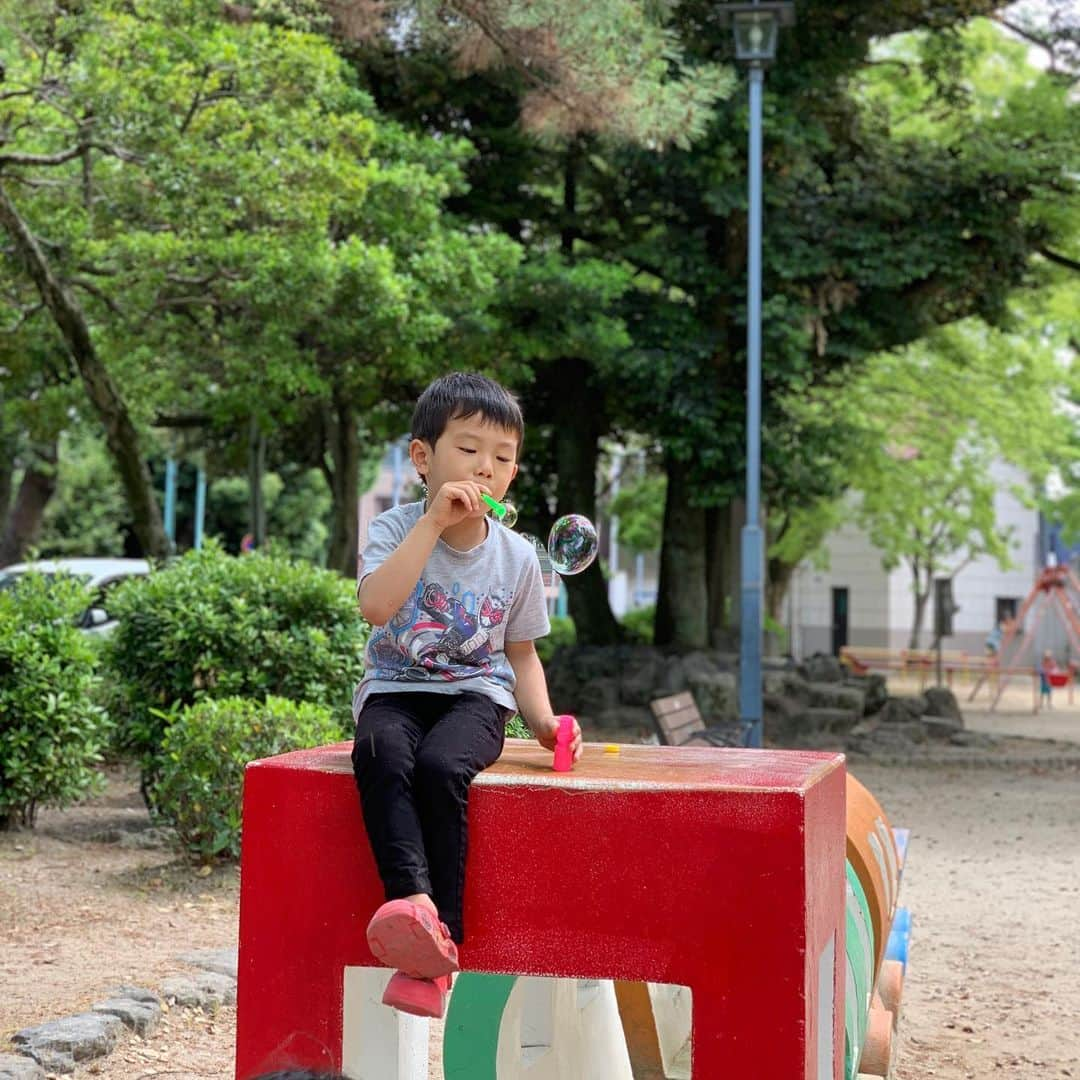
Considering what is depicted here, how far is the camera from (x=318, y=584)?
860cm

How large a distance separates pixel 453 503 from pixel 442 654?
0.35m

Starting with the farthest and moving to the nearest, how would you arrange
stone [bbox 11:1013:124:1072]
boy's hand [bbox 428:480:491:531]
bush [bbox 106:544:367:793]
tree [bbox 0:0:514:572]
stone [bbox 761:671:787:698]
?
stone [bbox 761:671:787:698] < tree [bbox 0:0:514:572] < bush [bbox 106:544:367:793] < stone [bbox 11:1013:124:1072] < boy's hand [bbox 428:480:491:531]

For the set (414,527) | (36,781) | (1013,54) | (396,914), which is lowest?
(36,781)

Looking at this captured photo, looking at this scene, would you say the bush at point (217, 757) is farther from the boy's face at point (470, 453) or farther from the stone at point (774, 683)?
the stone at point (774, 683)

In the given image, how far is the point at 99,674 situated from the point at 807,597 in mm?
36127

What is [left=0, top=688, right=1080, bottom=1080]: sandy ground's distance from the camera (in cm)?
499

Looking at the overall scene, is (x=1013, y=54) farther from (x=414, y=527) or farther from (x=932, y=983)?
(x=414, y=527)

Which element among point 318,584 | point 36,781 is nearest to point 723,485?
point 318,584

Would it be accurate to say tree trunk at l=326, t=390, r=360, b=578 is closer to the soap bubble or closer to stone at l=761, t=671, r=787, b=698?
stone at l=761, t=671, r=787, b=698

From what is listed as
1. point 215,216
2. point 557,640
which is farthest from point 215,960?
point 557,640

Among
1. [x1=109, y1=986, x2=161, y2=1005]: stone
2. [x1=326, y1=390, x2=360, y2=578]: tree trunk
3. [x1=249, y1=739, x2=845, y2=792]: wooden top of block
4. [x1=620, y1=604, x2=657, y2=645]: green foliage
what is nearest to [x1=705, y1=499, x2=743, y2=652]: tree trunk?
[x1=620, y1=604, x2=657, y2=645]: green foliage

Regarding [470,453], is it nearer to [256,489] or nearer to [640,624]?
[256,489]

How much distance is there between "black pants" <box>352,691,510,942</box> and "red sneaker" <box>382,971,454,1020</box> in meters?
0.14

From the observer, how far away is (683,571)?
19.5 m
